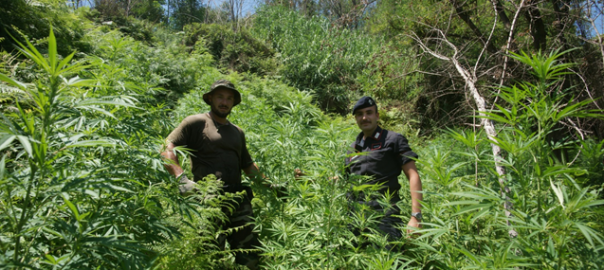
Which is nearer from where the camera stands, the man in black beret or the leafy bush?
the man in black beret

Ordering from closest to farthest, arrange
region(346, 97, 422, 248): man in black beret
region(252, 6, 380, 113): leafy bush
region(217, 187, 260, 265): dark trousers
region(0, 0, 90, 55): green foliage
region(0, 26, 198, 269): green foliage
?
1. region(0, 26, 198, 269): green foliage
2. region(346, 97, 422, 248): man in black beret
3. region(217, 187, 260, 265): dark trousers
4. region(0, 0, 90, 55): green foliage
5. region(252, 6, 380, 113): leafy bush

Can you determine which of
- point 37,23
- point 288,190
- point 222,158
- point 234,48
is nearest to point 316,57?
point 234,48

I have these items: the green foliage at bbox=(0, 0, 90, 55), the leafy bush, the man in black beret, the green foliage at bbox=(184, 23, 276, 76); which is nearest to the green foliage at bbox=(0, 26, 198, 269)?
the man in black beret

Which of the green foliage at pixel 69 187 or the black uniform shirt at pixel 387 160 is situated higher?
the green foliage at pixel 69 187

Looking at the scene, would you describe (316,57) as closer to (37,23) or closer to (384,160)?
(37,23)

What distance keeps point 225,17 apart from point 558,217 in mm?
28869

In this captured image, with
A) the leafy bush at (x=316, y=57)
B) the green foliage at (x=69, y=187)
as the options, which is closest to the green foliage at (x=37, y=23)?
the green foliage at (x=69, y=187)

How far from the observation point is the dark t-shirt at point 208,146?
9.17ft

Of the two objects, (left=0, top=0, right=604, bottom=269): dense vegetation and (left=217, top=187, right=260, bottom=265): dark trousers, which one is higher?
(left=0, top=0, right=604, bottom=269): dense vegetation

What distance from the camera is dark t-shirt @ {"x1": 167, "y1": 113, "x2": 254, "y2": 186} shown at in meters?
2.79

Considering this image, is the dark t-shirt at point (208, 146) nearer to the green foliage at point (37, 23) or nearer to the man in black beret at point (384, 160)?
the man in black beret at point (384, 160)

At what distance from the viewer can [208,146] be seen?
282cm

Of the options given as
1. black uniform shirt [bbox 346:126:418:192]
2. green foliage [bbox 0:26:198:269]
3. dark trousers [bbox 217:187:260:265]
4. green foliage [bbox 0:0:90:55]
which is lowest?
dark trousers [bbox 217:187:260:265]

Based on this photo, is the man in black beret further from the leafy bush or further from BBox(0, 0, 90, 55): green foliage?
the leafy bush
